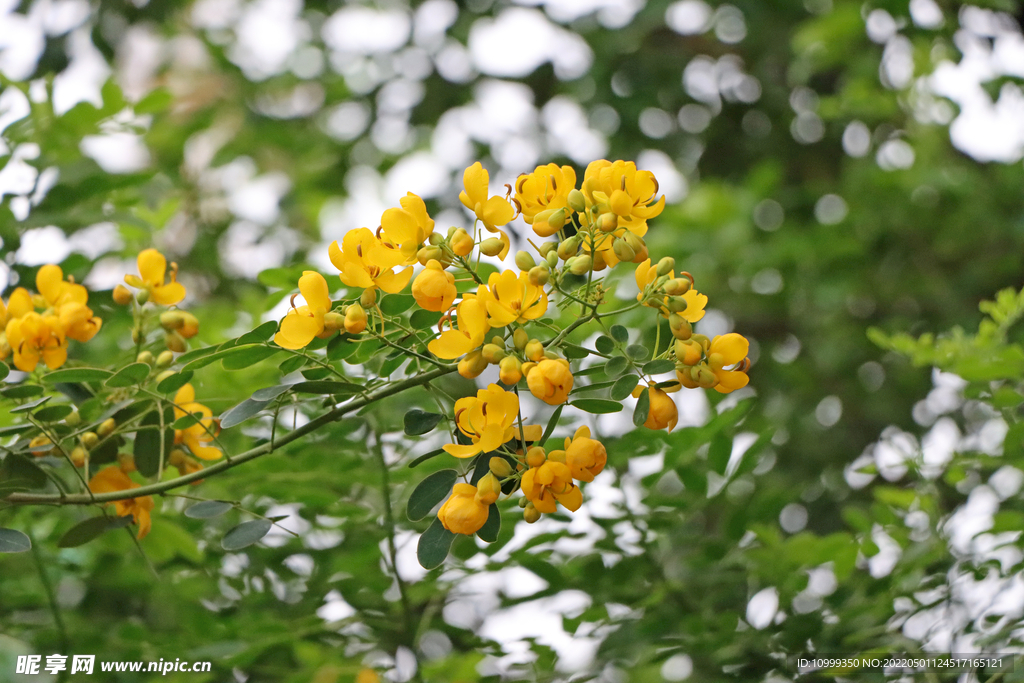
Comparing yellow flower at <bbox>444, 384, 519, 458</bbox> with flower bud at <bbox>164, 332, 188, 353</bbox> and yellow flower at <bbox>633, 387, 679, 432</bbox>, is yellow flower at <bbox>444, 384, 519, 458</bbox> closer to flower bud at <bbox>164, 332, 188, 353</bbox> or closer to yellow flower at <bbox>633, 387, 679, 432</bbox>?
yellow flower at <bbox>633, 387, 679, 432</bbox>

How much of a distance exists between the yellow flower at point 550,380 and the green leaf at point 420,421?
0.16m

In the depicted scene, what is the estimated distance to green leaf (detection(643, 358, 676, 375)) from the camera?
780mm

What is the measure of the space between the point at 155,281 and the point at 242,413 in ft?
1.09

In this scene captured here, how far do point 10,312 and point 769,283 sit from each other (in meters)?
2.22

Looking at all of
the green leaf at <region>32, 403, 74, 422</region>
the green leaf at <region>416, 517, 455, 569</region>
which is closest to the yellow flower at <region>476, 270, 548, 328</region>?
the green leaf at <region>416, 517, 455, 569</region>

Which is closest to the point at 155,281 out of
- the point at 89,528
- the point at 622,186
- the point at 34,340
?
the point at 34,340

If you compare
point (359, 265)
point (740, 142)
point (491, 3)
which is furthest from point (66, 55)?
point (740, 142)

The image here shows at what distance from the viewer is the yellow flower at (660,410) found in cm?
80

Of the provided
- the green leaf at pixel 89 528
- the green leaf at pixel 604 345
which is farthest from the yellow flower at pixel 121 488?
the green leaf at pixel 604 345

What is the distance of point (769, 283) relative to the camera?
8.69 feet

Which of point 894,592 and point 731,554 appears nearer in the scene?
point 894,592

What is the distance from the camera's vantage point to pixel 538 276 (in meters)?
0.76

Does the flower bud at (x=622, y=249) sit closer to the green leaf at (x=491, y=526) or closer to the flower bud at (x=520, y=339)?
the flower bud at (x=520, y=339)

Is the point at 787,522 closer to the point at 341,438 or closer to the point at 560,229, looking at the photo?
the point at 341,438
